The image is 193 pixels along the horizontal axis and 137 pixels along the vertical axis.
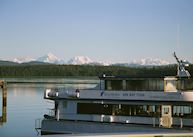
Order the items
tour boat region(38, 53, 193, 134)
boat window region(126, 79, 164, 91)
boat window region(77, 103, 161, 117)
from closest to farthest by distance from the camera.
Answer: tour boat region(38, 53, 193, 134)
boat window region(126, 79, 164, 91)
boat window region(77, 103, 161, 117)

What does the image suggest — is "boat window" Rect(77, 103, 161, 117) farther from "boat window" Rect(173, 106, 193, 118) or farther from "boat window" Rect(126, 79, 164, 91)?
"boat window" Rect(126, 79, 164, 91)

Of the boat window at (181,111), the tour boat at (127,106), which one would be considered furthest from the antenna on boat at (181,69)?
the boat window at (181,111)

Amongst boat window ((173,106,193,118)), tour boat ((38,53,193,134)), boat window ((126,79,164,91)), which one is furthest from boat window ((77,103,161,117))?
boat window ((126,79,164,91))

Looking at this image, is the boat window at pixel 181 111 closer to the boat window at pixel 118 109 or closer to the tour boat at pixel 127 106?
the tour boat at pixel 127 106

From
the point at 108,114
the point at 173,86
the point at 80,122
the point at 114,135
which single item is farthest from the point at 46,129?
the point at 114,135

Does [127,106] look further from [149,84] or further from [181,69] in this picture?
[181,69]

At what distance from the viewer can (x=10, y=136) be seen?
30.1m

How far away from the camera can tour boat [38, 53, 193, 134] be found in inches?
850

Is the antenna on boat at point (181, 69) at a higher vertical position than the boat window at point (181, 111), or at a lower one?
higher

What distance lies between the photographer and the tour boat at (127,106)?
70.8 ft

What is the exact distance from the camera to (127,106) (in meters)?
22.9

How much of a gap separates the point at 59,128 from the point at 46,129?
997 millimetres

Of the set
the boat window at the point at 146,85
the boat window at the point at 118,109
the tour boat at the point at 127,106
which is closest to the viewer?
the tour boat at the point at 127,106

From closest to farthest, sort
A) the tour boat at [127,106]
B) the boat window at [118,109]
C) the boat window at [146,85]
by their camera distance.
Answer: the tour boat at [127,106]
the boat window at [146,85]
the boat window at [118,109]
